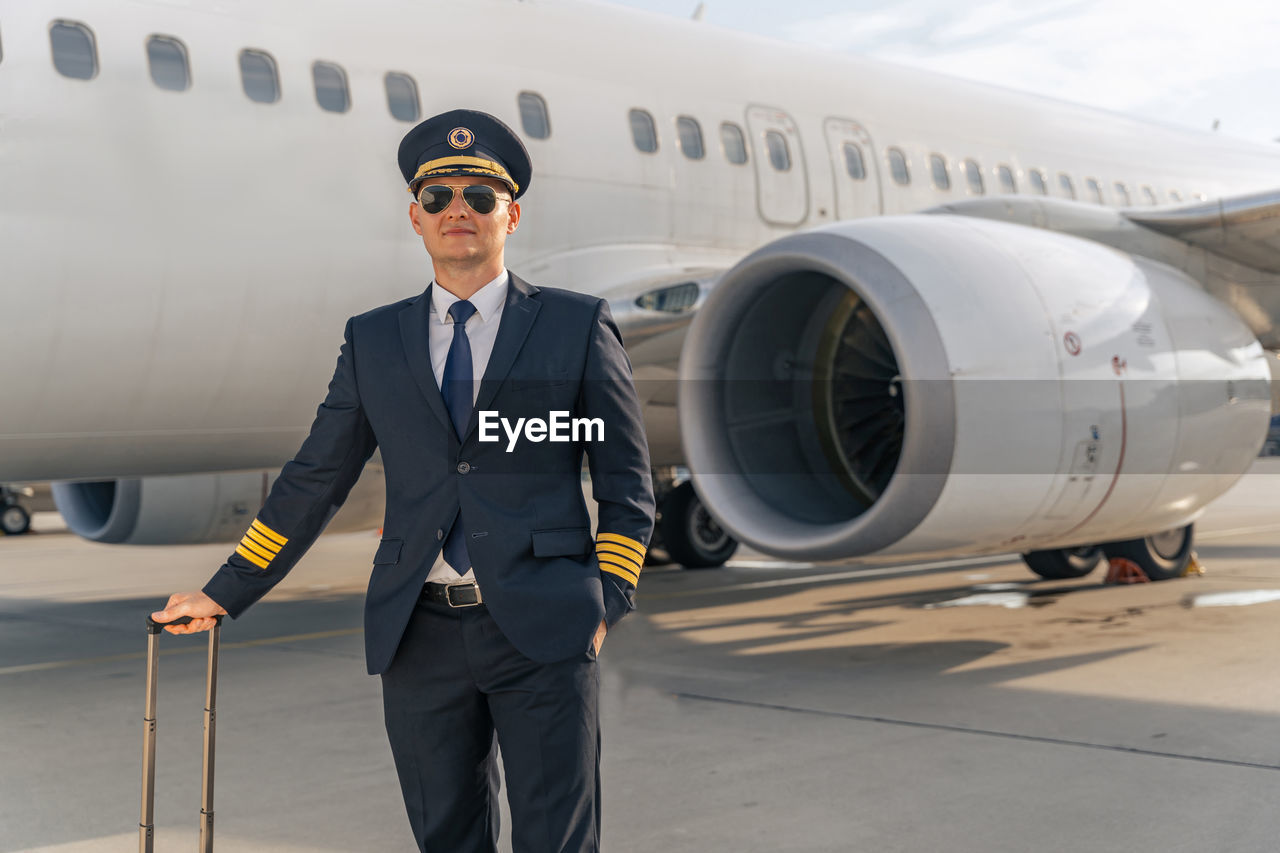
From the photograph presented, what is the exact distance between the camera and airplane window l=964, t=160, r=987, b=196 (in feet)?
28.4

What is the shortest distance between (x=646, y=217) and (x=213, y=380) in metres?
2.54

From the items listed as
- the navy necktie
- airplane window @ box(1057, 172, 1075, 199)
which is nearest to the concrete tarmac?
the navy necktie

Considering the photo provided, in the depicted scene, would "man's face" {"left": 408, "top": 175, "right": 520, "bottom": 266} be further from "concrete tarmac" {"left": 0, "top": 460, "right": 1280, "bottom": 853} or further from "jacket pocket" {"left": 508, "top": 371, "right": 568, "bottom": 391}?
"concrete tarmac" {"left": 0, "top": 460, "right": 1280, "bottom": 853}

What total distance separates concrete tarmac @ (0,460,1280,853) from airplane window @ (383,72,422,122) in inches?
99.7

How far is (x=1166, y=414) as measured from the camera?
5363mm

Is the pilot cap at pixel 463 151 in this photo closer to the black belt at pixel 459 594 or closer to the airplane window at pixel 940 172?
the black belt at pixel 459 594

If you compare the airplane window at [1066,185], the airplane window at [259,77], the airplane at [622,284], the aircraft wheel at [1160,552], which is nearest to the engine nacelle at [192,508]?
the airplane at [622,284]

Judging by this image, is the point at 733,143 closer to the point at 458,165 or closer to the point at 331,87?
the point at 331,87

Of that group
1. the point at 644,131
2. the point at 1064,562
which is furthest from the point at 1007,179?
the point at 644,131

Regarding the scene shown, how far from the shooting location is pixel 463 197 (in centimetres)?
202

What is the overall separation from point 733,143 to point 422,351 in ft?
18.3

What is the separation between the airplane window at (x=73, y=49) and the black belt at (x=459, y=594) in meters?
3.89

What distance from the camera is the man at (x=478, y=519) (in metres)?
1.96

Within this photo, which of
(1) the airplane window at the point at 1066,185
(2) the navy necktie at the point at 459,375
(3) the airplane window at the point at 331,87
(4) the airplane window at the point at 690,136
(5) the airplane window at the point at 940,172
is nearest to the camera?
(2) the navy necktie at the point at 459,375
